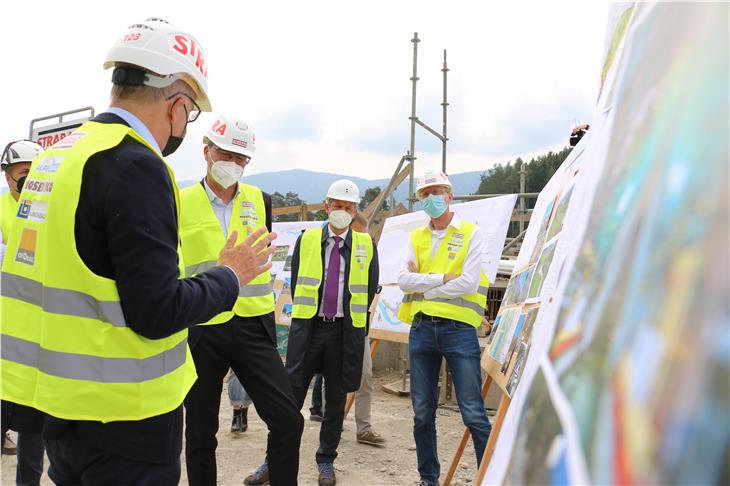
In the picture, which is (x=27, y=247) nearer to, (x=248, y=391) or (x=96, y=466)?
(x=96, y=466)

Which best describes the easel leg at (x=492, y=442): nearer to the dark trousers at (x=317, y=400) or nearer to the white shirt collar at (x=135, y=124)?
the white shirt collar at (x=135, y=124)

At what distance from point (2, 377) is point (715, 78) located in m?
1.98

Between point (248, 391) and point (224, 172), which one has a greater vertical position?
point (224, 172)

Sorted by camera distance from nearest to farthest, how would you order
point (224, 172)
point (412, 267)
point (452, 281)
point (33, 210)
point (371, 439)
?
1. point (33, 210)
2. point (224, 172)
3. point (452, 281)
4. point (412, 267)
5. point (371, 439)

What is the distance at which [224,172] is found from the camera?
333cm

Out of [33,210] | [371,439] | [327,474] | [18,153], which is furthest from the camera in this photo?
[371,439]

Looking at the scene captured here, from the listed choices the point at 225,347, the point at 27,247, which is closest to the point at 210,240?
the point at 225,347

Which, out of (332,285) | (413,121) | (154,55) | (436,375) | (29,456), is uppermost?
(413,121)

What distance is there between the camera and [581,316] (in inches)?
35.7

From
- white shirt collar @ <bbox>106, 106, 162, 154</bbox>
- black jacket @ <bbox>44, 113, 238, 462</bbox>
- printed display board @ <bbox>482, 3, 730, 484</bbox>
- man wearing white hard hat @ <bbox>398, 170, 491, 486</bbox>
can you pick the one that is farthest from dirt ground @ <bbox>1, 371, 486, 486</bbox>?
printed display board @ <bbox>482, 3, 730, 484</bbox>

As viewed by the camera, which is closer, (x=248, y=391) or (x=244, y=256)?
(x=244, y=256)

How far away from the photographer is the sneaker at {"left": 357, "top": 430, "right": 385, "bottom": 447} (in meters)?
5.21

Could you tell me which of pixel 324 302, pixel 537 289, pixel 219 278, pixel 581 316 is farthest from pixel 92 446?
pixel 324 302

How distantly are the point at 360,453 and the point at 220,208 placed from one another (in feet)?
9.16
